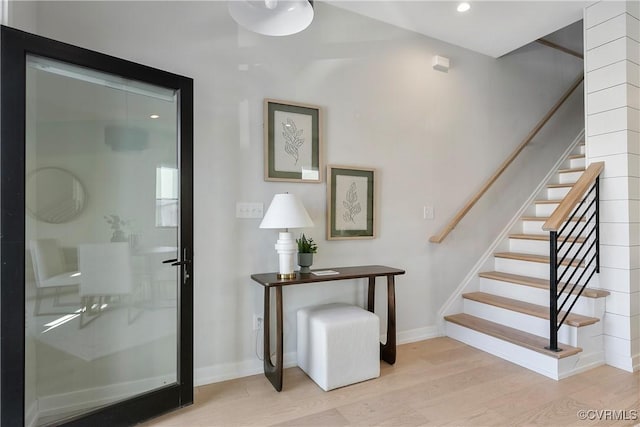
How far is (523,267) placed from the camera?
3.24m

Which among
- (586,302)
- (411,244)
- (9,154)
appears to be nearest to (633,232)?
(586,302)

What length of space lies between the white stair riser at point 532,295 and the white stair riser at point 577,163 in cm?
178

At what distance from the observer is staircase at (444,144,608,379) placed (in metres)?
2.43

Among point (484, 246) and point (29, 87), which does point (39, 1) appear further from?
point (484, 246)

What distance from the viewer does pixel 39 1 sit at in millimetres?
1914

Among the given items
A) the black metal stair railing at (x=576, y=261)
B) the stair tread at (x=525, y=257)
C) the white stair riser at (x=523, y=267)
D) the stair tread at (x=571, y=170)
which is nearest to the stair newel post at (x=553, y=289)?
the black metal stair railing at (x=576, y=261)

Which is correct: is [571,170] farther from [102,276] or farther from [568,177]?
[102,276]

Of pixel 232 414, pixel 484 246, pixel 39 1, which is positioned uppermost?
pixel 39 1

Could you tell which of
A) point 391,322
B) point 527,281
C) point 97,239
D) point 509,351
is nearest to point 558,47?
→ point 527,281

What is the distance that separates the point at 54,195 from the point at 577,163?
476cm

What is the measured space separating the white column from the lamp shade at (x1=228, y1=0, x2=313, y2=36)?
238cm

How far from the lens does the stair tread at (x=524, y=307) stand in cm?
246

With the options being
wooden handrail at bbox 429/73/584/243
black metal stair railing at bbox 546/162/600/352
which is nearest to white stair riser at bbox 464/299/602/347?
black metal stair railing at bbox 546/162/600/352

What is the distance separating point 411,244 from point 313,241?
96 centimetres
